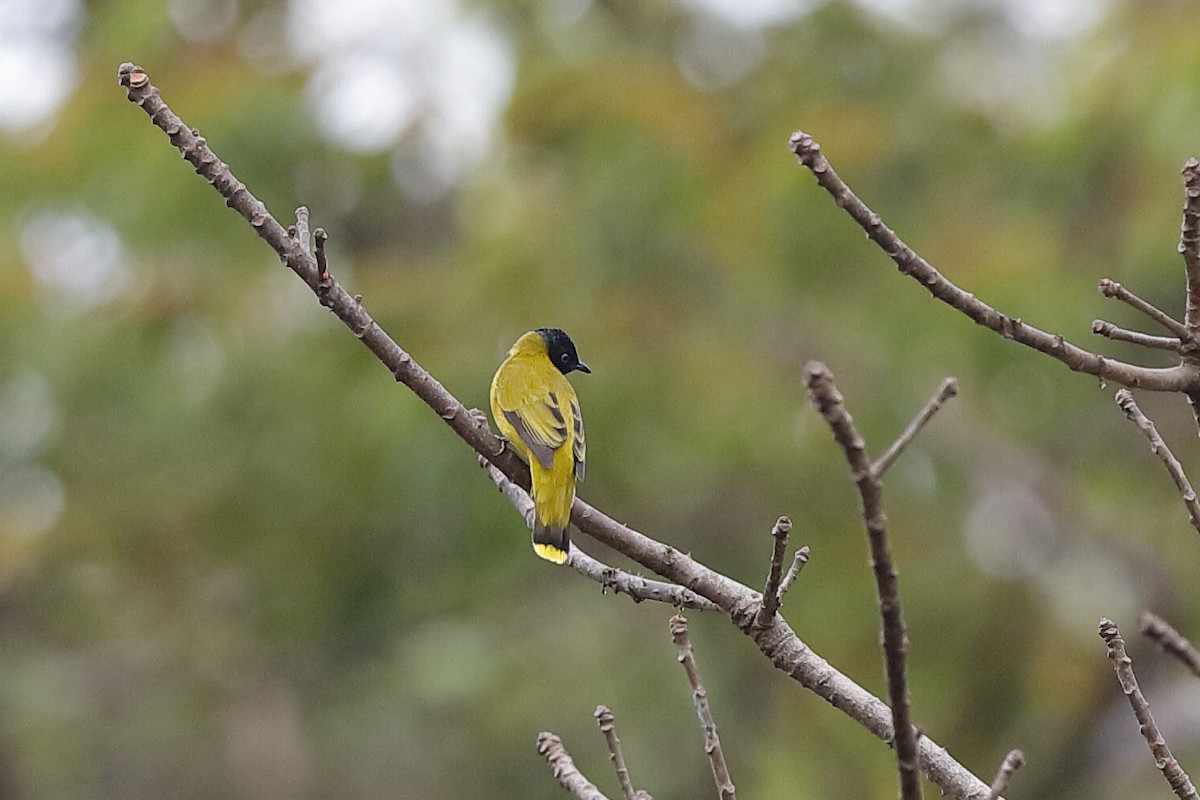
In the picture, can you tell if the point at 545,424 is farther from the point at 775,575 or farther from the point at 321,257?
the point at 775,575

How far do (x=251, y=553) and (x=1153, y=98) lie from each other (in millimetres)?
4447

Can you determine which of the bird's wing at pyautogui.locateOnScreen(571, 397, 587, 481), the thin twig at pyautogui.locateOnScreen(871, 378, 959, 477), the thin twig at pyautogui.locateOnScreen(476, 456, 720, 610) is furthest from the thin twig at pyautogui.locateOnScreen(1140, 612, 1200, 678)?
the bird's wing at pyautogui.locateOnScreen(571, 397, 587, 481)

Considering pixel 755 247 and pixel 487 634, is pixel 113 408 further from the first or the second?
pixel 755 247

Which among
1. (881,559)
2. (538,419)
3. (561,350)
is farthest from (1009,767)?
(561,350)

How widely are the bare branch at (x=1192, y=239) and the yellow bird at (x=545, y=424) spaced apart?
1.15 meters

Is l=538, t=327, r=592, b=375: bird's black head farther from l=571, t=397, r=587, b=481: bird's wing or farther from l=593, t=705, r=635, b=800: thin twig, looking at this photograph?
l=593, t=705, r=635, b=800: thin twig

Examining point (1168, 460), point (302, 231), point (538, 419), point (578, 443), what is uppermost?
point (538, 419)

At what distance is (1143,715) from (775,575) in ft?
1.58

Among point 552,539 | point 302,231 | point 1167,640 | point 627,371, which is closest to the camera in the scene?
point 1167,640

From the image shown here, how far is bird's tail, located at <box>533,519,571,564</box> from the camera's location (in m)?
3.04

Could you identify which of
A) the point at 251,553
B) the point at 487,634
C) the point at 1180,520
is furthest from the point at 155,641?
the point at 1180,520

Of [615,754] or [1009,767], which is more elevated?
[615,754]

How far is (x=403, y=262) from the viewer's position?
→ 773 centimetres

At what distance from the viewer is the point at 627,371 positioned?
6.55m
